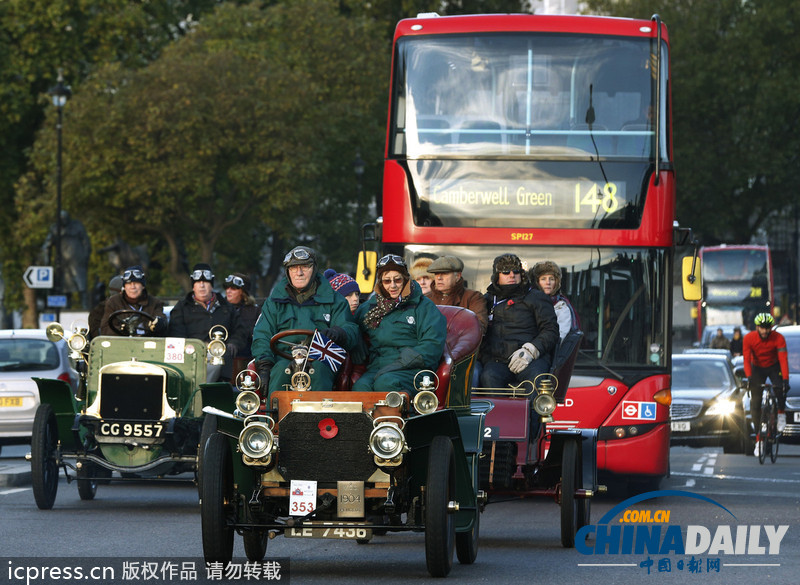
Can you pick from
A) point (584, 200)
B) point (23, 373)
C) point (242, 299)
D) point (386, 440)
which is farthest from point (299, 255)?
point (23, 373)

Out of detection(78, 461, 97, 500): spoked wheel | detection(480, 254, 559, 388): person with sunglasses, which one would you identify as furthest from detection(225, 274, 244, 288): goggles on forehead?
detection(480, 254, 559, 388): person with sunglasses

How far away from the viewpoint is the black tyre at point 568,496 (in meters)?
11.8

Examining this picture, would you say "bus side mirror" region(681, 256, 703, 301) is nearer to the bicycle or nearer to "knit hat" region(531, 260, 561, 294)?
"knit hat" region(531, 260, 561, 294)

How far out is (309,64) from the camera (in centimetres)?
5397

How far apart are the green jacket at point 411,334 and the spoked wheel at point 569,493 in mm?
1844

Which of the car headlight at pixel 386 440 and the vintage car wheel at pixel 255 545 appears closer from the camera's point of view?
the car headlight at pixel 386 440

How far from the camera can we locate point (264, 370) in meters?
10.4

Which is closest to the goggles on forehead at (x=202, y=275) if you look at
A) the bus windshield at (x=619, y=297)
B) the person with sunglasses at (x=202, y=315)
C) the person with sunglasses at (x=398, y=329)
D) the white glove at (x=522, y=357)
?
the person with sunglasses at (x=202, y=315)

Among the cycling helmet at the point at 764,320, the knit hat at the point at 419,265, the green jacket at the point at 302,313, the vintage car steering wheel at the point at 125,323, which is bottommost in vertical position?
the cycling helmet at the point at 764,320

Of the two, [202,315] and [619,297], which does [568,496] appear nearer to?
[619,297]

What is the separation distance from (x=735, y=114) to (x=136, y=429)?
187 feet

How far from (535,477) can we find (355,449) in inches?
122

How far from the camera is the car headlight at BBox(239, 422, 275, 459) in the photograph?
9.43 metres

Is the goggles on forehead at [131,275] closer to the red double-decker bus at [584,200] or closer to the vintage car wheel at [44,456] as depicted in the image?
the vintage car wheel at [44,456]
